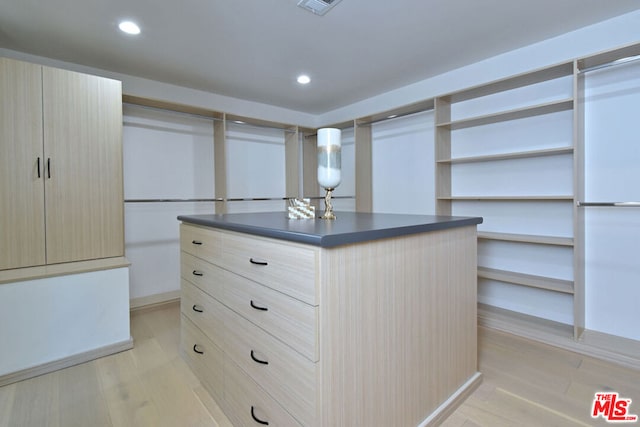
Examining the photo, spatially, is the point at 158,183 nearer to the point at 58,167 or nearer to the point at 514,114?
the point at 58,167

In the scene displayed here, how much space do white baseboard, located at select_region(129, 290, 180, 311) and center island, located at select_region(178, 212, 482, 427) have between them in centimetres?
179

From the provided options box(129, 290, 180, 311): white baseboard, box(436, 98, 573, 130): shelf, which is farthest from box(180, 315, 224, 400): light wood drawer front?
box(436, 98, 573, 130): shelf

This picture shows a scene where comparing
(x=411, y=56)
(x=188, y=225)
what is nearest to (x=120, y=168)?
(x=188, y=225)

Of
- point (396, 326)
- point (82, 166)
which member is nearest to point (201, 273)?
point (396, 326)

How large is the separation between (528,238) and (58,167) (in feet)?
12.1

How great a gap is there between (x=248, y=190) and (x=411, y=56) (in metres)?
2.49

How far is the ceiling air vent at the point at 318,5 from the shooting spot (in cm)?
195

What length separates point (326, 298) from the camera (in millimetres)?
995

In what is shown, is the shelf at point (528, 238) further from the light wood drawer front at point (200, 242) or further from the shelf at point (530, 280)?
the light wood drawer front at point (200, 242)

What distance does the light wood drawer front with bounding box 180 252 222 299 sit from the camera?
1.66 m

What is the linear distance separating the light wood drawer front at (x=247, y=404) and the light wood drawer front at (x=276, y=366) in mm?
33

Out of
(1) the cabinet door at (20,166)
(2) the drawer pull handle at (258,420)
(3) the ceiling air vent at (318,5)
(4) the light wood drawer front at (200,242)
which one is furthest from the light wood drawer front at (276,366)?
(3) the ceiling air vent at (318,5)

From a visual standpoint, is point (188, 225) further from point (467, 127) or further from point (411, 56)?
point (467, 127)

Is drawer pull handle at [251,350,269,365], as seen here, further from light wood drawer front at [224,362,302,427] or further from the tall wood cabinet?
the tall wood cabinet
